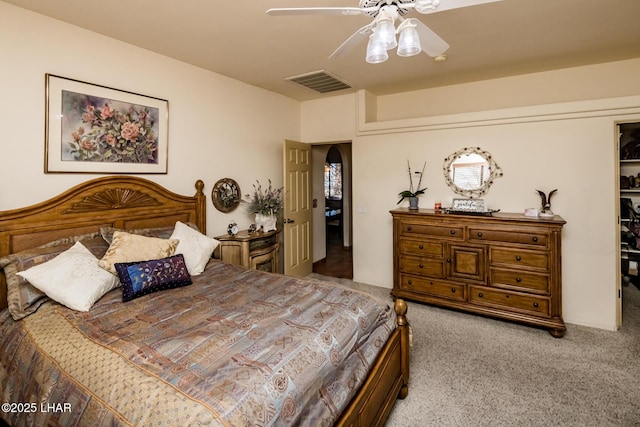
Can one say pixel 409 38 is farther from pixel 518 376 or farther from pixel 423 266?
pixel 423 266

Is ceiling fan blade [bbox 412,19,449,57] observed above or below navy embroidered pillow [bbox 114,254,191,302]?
above

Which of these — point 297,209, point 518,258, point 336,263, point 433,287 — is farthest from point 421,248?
point 336,263

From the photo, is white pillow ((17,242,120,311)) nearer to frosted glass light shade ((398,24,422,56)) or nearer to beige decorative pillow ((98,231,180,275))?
beige decorative pillow ((98,231,180,275))

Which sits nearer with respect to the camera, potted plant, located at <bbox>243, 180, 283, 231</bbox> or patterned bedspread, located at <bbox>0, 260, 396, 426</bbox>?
patterned bedspread, located at <bbox>0, 260, 396, 426</bbox>

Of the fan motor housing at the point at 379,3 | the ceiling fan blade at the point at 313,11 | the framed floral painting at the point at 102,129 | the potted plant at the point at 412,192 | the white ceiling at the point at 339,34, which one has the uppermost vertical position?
the white ceiling at the point at 339,34

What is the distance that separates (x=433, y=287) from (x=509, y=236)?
3.22 feet

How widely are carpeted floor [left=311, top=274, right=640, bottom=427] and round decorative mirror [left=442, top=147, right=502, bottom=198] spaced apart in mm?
1513

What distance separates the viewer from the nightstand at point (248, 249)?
134 inches

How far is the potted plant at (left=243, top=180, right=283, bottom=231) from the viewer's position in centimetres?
393

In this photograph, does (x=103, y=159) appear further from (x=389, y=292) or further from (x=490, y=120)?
(x=490, y=120)

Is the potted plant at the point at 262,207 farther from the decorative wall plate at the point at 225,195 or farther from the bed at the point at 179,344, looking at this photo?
the bed at the point at 179,344

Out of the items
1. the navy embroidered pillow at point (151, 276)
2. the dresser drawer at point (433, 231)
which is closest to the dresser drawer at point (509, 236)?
the dresser drawer at point (433, 231)

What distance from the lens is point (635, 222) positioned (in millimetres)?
3900

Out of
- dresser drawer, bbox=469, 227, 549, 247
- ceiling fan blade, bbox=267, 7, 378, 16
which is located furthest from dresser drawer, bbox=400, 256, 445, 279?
ceiling fan blade, bbox=267, 7, 378, 16
